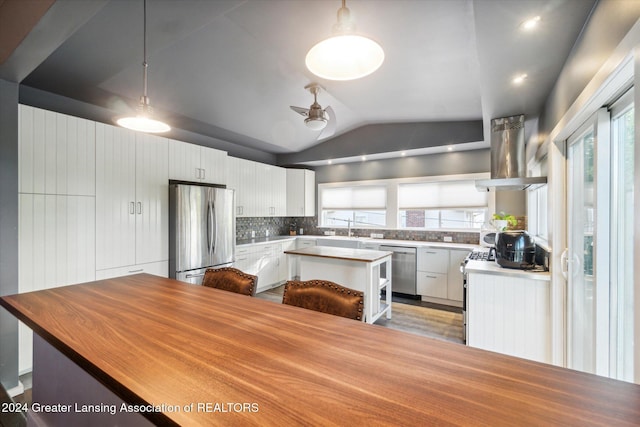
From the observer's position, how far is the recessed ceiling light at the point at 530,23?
1.50m

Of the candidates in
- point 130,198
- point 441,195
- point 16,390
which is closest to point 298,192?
point 441,195

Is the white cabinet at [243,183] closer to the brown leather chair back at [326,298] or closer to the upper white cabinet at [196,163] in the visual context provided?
the upper white cabinet at [196,163]

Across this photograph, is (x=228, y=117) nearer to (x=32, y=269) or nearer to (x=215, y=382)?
(x=32, y=269)

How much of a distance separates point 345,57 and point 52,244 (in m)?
2.92

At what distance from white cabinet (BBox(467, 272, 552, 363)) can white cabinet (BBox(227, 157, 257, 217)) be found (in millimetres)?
3673

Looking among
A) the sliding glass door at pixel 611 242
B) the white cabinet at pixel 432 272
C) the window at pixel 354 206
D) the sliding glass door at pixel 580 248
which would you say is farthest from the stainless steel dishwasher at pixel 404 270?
the sliding glass door at pixel 611 242

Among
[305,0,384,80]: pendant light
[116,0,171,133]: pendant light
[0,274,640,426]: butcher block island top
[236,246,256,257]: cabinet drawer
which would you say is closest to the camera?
[0,274,640,426]: butcher block island top

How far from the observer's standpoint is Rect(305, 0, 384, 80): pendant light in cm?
106

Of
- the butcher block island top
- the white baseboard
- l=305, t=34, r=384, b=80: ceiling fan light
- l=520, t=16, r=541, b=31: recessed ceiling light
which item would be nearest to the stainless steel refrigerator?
the white baseboard

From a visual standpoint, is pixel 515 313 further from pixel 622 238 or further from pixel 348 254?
pixel 348 254

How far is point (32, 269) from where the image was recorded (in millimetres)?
2361

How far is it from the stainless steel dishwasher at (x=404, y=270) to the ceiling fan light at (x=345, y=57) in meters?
3.73

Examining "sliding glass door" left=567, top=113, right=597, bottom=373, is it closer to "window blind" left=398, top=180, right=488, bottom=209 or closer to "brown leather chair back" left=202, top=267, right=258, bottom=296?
"brown leather chair back" left=202, top=267, right=258, bottom=296

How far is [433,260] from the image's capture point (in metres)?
4.32
